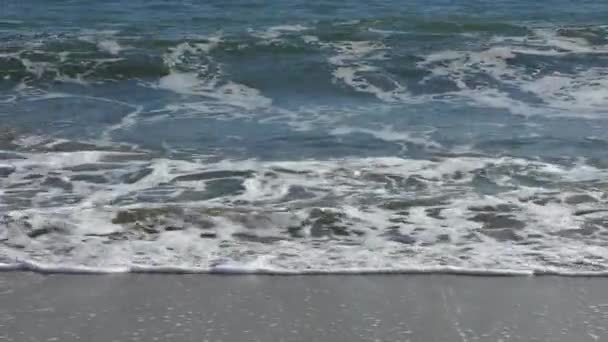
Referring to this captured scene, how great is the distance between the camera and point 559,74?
356 inches

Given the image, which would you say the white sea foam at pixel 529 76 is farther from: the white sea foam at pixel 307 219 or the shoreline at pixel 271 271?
the shoreline at pixel 271 271

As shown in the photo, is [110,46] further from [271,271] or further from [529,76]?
[271,271]

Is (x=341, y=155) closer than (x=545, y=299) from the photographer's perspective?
No

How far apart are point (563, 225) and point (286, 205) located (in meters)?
1.34

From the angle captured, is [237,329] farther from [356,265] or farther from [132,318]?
[356,265]

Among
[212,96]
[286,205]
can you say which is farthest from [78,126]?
[286,205]

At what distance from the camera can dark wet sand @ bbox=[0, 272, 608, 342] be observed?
3.48 metres

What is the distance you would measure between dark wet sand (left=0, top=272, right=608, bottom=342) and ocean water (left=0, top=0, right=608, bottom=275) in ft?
0.47

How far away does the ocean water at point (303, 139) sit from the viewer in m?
4.43

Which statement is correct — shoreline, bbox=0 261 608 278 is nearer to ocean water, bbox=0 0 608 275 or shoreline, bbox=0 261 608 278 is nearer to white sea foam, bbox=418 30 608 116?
ocean water, bbox=0 0 608 275

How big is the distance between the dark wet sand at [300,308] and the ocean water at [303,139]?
0.47ft

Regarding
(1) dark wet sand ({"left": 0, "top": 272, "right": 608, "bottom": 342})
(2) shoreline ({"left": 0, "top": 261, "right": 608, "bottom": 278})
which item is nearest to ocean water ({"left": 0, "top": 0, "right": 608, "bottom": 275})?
(2) shoreline ({"left": 0, "top": 261, "right": 608, "bottom": 278})

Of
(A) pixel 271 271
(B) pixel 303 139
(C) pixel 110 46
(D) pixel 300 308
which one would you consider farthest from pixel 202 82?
(D) pixel 300 308

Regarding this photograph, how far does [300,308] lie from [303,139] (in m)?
2.90
